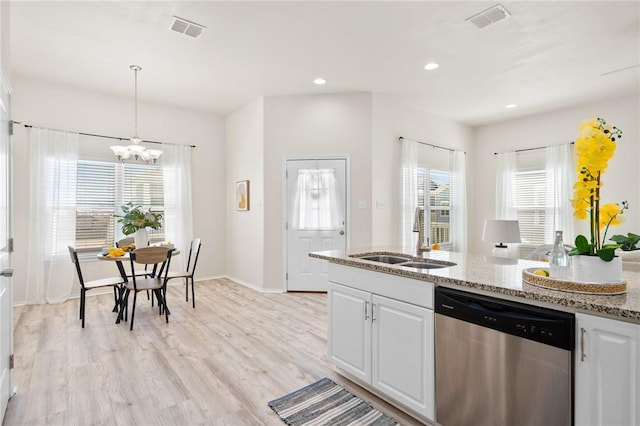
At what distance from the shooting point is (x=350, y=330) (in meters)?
2.30

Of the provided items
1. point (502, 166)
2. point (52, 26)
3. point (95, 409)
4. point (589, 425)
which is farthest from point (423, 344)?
point (502, 166)

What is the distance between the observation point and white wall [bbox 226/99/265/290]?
5223 millimetres

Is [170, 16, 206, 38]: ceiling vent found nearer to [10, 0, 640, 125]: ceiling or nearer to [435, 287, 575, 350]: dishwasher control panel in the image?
[10, 0, 640, 125]: ceiling

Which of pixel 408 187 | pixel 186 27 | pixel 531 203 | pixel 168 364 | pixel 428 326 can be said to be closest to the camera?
pixel 428 326

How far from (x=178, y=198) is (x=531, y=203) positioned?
20.1 ft

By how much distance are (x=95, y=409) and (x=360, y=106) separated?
4469 mm

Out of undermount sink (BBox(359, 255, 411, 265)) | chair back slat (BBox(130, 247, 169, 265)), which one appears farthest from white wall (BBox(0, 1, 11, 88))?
undermount sink (BBox(359, 255, 411, 265))

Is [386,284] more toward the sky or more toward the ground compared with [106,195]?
more toward the ground

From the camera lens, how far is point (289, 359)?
2787 mm

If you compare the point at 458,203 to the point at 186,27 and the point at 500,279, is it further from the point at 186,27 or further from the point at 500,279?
the point at 186,27

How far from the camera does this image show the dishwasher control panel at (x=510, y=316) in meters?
1.31

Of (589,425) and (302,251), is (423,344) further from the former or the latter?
(302,251)

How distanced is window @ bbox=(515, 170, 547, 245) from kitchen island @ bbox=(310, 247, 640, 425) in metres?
4.34

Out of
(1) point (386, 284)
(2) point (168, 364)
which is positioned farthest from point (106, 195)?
(1) point (386, 284)
